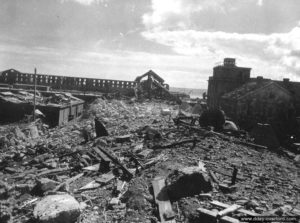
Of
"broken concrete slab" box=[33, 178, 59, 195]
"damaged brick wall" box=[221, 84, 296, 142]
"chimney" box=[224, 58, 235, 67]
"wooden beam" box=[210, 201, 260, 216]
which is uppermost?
"chimney" box=[224, 58, 235, 67]

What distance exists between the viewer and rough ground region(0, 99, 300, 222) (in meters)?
6.43

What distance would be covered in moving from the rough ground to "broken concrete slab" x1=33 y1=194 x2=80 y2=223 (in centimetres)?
27

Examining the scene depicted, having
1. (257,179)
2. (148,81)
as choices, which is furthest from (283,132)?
(257,179)

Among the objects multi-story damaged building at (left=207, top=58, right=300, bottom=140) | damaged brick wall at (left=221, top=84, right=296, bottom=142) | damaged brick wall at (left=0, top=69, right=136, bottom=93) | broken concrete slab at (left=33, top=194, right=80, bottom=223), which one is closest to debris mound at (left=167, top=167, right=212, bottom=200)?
broken concrete slab at (left=33, top=194, right=80, bottom=223)

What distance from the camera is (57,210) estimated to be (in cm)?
575

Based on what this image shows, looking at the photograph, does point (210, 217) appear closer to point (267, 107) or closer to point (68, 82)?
point (267, 107)

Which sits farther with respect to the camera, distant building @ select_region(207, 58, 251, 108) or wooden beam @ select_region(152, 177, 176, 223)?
distant building @ select_region(207, 58, 251, 108)

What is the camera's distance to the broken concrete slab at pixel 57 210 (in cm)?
564

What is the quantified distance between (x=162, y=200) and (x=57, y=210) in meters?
2.49

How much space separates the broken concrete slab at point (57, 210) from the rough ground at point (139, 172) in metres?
0.27

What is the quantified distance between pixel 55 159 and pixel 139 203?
4.88 m

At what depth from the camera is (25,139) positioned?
47.7 ft

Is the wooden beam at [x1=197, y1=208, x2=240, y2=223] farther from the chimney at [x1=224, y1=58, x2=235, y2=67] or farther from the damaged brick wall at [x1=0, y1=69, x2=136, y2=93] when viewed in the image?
the chimney at [x1=224, y1=58, x2=235, y2=67]

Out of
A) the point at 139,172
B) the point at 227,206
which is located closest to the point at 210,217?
the point at 227,206
